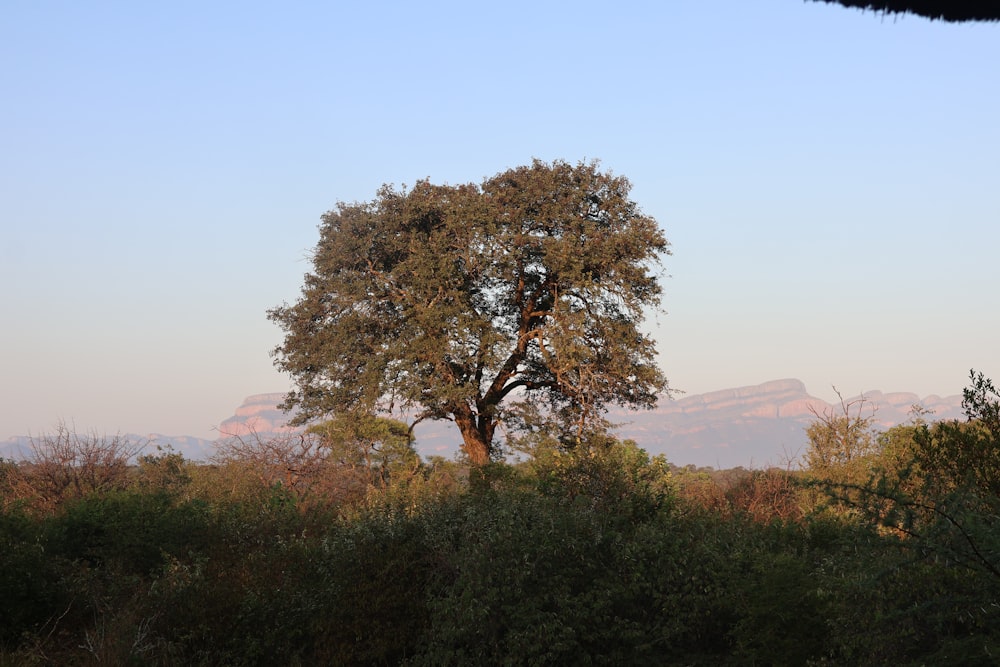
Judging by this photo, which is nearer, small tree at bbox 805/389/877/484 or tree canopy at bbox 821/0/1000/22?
tree canopy at bbox 821/0/1000/22

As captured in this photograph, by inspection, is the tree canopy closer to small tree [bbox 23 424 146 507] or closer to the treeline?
the treeline

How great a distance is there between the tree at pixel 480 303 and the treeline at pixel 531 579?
9491 millimetres

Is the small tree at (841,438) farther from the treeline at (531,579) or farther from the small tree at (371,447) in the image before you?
the small tree at (371,447)

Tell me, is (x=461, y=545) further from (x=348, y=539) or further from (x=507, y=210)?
(x=507, y=210)

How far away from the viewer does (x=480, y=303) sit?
27.6 metres

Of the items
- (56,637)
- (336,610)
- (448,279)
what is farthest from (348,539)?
(448,279)

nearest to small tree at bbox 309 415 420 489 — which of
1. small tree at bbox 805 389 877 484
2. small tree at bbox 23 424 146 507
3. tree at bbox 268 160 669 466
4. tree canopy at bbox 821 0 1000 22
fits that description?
tree at bbox 268 160 669 466

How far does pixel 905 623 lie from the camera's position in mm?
8359

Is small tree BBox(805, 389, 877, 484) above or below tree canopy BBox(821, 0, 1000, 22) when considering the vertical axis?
below

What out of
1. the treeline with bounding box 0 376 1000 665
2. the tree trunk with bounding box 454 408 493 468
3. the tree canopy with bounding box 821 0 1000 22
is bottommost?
the treeline with bounding box 0 376 1000 665

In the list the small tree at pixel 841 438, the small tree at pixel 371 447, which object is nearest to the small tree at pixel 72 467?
the small tree at pixel 371 447

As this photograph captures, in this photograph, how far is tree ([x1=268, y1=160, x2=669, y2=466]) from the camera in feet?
83.0

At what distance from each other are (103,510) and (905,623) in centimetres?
1245

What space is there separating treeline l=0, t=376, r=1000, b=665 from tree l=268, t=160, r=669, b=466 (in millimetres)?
9491
